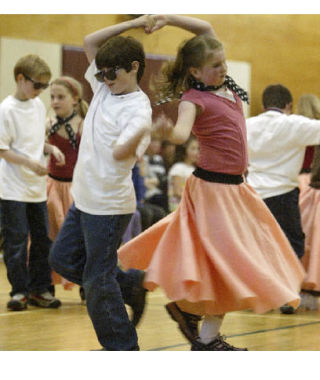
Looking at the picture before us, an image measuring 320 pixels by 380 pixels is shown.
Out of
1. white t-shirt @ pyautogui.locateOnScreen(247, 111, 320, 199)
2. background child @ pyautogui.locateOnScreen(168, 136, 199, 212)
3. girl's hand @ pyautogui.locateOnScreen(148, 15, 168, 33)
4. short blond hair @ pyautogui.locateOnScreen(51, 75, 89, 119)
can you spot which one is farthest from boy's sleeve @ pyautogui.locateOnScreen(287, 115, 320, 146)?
background child @ pyautogui.locateOnScreen(168, 136, 199, 212)

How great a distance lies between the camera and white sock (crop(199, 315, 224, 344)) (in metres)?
2.86

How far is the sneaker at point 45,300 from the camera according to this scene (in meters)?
4.35

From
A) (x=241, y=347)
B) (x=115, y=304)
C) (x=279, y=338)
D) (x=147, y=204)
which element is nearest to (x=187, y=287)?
(x=115, y=304)

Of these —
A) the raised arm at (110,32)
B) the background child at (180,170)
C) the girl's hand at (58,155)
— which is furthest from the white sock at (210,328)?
the background child at (180,170)

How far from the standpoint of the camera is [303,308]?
4.60 m

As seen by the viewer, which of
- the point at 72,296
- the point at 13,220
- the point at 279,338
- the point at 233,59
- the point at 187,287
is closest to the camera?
the point at 187,287

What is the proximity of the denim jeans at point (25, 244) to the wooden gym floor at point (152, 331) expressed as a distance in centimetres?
17

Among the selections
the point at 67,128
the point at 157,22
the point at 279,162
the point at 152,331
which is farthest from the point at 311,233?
the point at 157,22

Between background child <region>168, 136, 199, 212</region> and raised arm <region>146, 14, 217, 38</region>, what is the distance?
12.6 ft

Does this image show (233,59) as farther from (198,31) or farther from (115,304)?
(115,304)

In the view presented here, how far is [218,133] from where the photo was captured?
2.88 meters

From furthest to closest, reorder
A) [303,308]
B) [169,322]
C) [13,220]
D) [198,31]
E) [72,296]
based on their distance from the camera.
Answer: [72,296] → [303,308] → [13,220] → [169,322] → [198,31]

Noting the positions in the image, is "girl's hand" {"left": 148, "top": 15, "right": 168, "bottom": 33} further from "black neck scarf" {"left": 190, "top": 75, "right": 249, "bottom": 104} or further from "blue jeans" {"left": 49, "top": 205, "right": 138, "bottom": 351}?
"blue jeans" {"left": 49, "top": 205, "right": 138, "bottom": 351}

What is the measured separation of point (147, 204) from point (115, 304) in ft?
13.5
